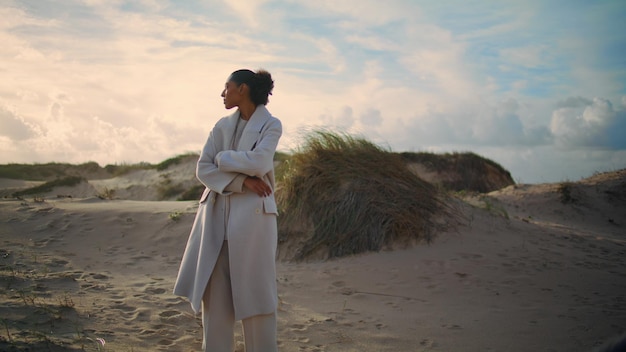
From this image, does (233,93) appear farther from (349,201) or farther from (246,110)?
(349,201)

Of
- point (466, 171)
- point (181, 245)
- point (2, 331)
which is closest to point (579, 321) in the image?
point (2, 331)

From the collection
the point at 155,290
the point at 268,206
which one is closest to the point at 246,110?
the point at 268,206

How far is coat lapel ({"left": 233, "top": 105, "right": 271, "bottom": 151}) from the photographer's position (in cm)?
312

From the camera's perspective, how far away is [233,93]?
3141 millimetres

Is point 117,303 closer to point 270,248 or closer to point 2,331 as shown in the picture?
point 2,331

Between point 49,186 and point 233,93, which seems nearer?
point 233,93

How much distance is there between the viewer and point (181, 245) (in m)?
7.70

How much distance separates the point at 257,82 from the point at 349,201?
452 centimetres

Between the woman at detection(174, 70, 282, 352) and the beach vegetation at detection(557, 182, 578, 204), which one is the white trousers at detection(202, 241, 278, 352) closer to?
the woman at detection(174, 70, 282, 352)

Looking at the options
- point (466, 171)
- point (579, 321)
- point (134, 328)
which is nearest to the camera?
point (134, 328)

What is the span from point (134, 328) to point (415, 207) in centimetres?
460

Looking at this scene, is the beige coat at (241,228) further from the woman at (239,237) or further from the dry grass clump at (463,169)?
the dry grass clump at (463,169)

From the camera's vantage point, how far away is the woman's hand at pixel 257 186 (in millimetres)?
3029

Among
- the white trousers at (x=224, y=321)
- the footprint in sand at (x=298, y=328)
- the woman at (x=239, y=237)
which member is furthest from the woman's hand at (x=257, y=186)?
the footprint in sand at (x=298, y=328)
